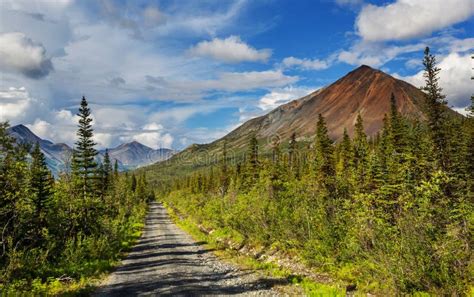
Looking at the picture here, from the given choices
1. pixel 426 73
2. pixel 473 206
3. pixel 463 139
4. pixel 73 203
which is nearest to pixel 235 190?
pixel 73 203

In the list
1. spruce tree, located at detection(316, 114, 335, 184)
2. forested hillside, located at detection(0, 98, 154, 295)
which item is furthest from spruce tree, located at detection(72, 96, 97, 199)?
spruce tree, located at detection(316, 114, 335, 184)

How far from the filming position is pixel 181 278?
15.2 m

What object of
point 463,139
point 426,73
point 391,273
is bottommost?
point 391,273

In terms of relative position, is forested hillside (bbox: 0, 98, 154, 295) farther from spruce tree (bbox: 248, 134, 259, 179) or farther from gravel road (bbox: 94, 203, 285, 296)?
spruce tree (bbox: 248, 134, 259, 179)

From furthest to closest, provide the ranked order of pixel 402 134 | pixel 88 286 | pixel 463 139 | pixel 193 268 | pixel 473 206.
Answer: pixel 402 134
pixel 463 139
pixel 193 268
pixel 88 286
pixel 473 206

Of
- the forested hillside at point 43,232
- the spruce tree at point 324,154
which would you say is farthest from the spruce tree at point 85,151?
the spruce tree at point 324,154

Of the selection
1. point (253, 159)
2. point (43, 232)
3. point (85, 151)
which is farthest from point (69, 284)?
point (253, 159)

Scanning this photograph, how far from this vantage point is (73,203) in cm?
2112

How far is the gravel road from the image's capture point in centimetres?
1299

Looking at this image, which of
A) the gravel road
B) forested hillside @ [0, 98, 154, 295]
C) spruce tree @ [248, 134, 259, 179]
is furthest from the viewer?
spruce tree @ [248, 134, 259, 179]

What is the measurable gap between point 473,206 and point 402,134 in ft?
139

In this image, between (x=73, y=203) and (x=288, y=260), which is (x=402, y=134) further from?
(x=73, y=203)

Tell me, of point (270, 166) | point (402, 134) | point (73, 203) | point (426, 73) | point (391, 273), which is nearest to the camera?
point (391, 273)

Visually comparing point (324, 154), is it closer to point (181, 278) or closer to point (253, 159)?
point (253, 159)
